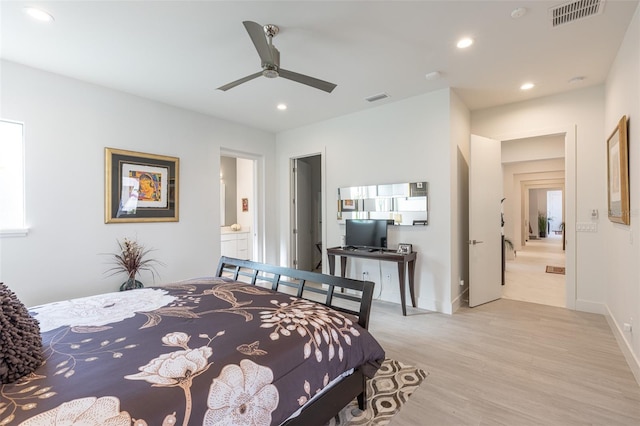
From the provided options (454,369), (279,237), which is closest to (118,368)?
(454,369)

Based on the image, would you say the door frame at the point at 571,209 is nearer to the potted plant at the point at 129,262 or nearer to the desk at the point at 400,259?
the desk at the point at 400,259

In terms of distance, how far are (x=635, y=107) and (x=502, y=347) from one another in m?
2.27

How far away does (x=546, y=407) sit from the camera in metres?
1.89

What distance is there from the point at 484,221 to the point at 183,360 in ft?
13.5

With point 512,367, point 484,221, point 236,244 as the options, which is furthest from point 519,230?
point 236,244

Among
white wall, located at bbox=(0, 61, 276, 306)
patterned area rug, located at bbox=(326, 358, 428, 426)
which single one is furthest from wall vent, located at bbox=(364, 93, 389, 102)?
patterned area rug, located at bbox=(326, 358, 428, 426)

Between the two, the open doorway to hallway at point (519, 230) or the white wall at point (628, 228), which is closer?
the white wall at point (628, 228)

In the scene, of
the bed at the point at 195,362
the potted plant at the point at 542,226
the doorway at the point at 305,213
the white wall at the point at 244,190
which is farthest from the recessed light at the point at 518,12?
the potted plant at the point at 542,226

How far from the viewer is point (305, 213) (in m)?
5.93

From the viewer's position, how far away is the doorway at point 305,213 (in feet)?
17.9

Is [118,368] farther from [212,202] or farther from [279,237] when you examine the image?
[279,237]

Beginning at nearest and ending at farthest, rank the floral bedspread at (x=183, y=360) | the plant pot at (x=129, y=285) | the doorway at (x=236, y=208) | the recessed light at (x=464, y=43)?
the floral bedspread at (x=183, y=360) < the recessed light at (x=464, y=43) < the plant pot at (x=129, y=285) < the doorway at (x=236, y=208)

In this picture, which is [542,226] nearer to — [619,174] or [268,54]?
[619,174]

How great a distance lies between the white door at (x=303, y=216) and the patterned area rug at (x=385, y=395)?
11.1ft
